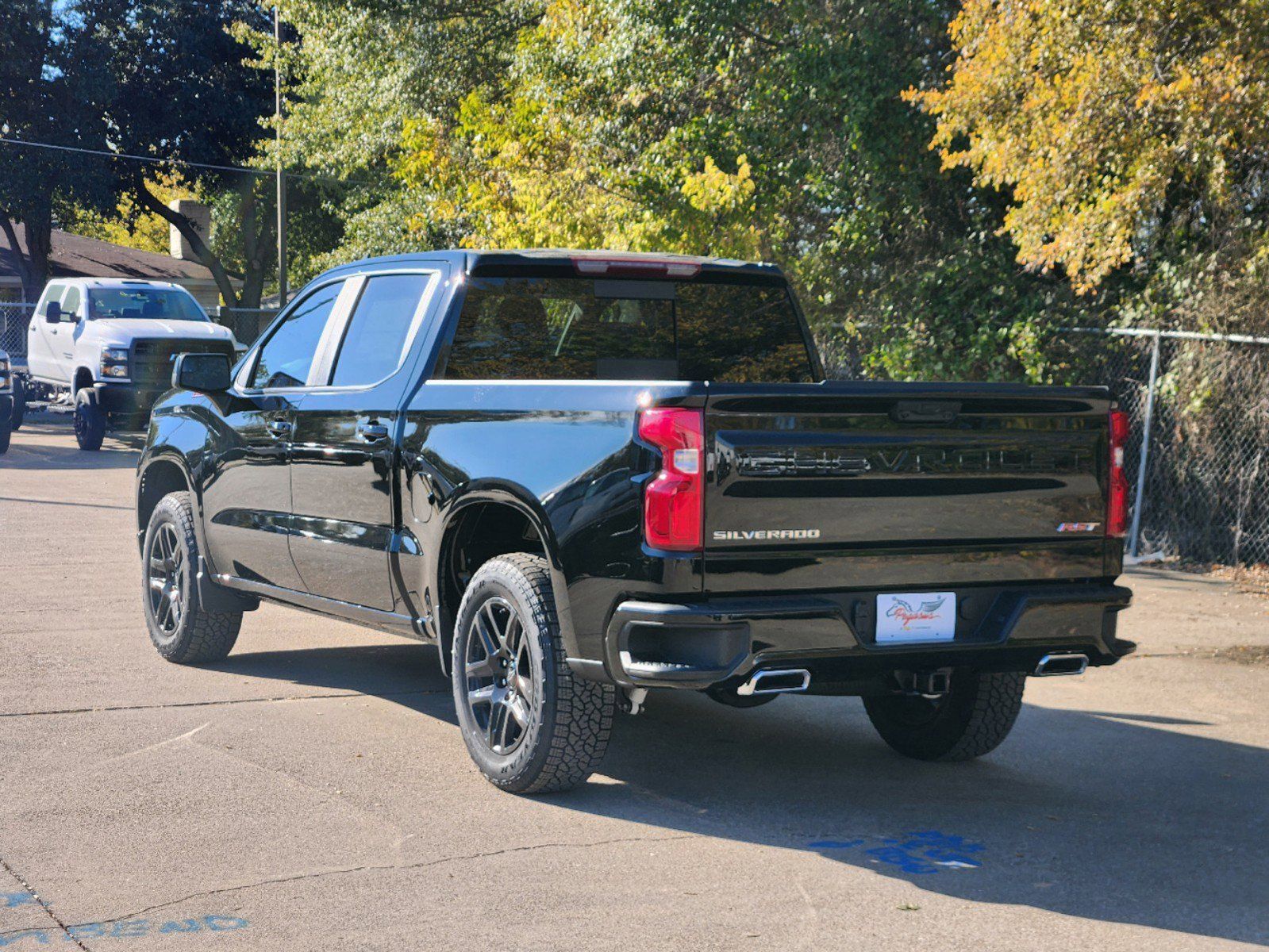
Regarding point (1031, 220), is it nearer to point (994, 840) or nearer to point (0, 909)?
point (994, 840)

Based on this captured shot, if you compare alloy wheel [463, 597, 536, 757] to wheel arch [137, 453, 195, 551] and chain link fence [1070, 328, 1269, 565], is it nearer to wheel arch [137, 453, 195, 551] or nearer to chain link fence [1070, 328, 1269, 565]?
wheel arch [137, 453, 195, 551]

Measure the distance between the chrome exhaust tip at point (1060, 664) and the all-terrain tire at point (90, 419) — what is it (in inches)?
776

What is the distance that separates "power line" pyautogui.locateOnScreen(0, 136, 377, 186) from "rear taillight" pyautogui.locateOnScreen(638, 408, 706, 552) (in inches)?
1322

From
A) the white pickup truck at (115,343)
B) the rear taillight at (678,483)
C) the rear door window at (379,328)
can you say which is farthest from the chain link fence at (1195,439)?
the white pickup truck at (115,343)

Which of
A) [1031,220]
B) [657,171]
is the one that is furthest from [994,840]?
[657,171]

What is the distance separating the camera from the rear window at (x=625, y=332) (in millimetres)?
6895

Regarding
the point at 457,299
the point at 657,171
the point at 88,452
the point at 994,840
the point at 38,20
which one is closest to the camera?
the point at 994,840

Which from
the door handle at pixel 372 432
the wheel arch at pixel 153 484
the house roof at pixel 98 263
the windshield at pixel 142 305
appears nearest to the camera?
the door handle at pixel 372 432

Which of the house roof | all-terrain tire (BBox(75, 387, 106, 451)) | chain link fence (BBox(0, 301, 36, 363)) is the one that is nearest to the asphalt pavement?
all-terrain tire (BBox(75, 387, 106, 451))

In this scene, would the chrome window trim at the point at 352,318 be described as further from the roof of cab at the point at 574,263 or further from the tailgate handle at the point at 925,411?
the tailgate handle at the point at 925,411

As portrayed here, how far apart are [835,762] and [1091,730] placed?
4.77ft

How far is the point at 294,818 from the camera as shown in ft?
18.7

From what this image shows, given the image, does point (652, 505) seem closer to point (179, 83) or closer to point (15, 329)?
point (15, 329)

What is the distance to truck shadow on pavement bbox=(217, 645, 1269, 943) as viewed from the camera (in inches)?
205
